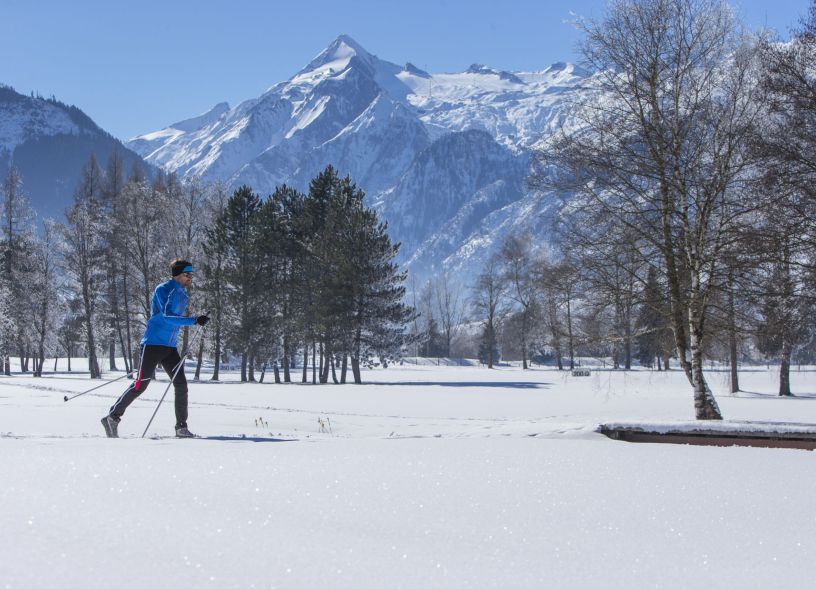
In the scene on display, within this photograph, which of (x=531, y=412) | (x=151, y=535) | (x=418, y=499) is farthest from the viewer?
(x=531, y=412)

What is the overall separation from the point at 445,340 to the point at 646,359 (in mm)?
39824

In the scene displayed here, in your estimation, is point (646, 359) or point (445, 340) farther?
point (445, 340)

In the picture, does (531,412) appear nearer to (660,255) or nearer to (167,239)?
(660,255)

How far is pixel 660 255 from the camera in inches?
451

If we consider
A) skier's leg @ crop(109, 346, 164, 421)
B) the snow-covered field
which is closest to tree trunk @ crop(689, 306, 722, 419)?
the snow-covered field

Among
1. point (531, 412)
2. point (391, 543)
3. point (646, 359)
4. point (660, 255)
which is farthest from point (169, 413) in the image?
point (646, 359)

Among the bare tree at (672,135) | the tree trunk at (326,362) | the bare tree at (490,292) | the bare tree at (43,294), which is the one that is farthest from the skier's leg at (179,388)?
the bare tree at (490,292)

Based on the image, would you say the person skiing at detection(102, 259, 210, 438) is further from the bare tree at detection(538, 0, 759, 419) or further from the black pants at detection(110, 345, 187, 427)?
the bare tree at detection(538, 0, 759, 419)

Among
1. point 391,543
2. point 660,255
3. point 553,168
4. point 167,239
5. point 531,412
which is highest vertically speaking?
point 167,239

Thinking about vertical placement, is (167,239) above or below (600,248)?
above

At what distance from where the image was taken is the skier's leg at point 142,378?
23.0 feet

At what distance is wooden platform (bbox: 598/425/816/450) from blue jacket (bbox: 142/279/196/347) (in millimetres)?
4946

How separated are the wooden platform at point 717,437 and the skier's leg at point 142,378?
5080 millimetres

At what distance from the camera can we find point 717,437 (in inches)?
271
